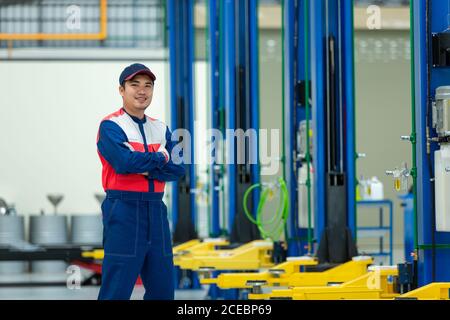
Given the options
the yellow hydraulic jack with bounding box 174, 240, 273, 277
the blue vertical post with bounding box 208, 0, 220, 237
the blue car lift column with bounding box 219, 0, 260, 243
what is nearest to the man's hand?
the yellow hydraulic jack with bounding box 174, 240, 273, 277

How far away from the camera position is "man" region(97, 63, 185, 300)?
205 inches

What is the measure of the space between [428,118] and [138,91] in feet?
5.64

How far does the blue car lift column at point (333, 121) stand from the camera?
8.02 m

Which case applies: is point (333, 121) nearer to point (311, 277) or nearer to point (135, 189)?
point (311, 277)

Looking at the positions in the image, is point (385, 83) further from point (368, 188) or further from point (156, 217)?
point (156, 217)

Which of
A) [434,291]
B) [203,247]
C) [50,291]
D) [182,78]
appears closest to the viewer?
[434,291]

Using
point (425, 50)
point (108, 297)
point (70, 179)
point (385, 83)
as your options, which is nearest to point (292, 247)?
point (425, 50)

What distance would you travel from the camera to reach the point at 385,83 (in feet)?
60.0

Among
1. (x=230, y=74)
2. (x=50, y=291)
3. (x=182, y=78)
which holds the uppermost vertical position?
(x=182, y=78)

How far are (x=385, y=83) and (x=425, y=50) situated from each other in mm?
12202

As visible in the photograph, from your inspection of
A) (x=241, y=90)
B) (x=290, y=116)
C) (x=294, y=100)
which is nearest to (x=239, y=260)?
(x=290, y=116)

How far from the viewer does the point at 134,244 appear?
5.30 metres

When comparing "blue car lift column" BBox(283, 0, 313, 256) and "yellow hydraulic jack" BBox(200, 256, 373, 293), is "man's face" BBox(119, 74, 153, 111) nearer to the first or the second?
"yellow hydraulic jack" BBox(200, 256, 373, 293)

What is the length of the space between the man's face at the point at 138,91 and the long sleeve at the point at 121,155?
13 cm
